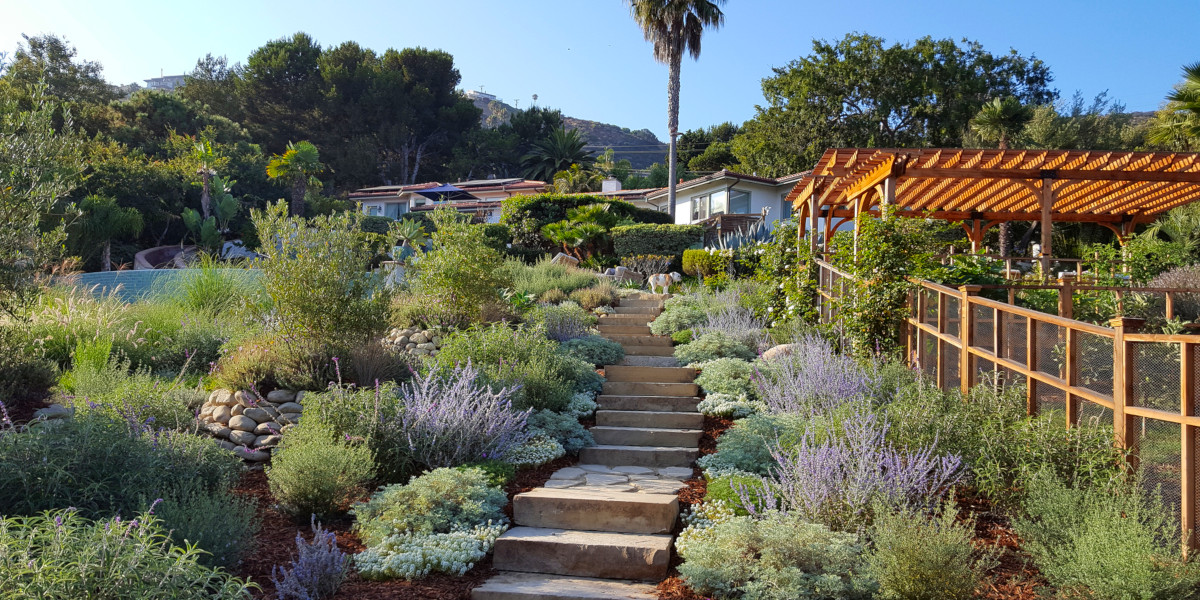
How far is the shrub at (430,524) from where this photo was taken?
422 centimetres

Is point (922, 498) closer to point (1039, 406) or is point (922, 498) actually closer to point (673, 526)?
point (1039, 406)

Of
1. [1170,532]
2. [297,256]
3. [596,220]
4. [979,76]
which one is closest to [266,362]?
[297,256]

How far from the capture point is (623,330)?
1133 centimetres

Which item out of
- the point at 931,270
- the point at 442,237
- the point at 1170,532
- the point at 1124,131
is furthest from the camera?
the point at 1124,131

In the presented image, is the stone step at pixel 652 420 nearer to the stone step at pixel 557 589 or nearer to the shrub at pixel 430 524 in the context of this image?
the shrub at pixel 430 524

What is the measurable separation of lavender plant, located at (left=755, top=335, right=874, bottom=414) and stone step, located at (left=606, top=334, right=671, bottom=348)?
11.9 feet

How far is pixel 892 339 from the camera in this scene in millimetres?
7301

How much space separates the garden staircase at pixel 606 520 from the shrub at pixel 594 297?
5.67 meters

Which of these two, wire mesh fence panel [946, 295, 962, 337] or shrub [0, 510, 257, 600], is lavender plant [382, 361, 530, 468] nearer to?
shrub [0, 510, 257, 600]

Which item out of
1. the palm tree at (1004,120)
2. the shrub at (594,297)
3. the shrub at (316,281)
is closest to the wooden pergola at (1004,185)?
the shrub at (594,297)

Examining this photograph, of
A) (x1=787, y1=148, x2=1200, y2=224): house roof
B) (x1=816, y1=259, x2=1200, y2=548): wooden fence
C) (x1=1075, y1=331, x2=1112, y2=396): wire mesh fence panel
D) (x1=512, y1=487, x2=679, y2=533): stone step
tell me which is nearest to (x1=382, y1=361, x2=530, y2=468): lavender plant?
(x1=512, y1=487, x2=679, y2=533): stone step

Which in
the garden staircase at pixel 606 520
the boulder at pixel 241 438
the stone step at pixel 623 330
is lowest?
the garden staircase at pixel 606 520

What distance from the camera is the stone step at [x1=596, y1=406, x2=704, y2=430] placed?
716cm

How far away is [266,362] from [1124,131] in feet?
100
